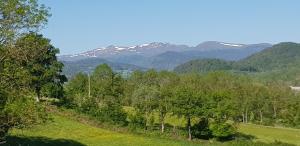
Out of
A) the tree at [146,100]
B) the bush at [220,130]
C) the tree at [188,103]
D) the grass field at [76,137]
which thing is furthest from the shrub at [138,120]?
the grass field at [76,137]

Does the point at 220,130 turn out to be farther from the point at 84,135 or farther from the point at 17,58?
the point at 17,58

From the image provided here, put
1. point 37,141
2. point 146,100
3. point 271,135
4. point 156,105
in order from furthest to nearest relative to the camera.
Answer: point 271,135 → point 146,100 → point 156,105 → point 37,141

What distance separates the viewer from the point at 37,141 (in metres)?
56.9

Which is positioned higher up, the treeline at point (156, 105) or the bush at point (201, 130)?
the treeline at point (156, 105)

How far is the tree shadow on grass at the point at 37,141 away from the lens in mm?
52344

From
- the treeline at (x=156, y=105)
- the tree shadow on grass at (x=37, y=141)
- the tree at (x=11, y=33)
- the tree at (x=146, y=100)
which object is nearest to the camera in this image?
the tree at (x=11, y=33)

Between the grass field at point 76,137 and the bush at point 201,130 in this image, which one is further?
the bush at point 201,130

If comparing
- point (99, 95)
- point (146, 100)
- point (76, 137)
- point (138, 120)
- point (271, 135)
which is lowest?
point (271, 135)

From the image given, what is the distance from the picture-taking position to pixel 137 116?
93.3m

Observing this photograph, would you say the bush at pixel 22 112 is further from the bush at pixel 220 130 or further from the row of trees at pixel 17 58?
the bush at pixel 220 130

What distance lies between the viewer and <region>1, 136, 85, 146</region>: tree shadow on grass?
5234 cm

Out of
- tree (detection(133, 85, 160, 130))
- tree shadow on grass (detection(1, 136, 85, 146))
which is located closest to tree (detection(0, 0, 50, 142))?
tree shadow on grass (detection(1, 136, 85, 146))

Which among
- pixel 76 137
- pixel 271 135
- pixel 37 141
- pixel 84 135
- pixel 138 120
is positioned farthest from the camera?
pixel 271 135

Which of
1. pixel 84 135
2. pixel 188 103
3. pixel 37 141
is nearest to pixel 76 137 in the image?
pixel 84 135
